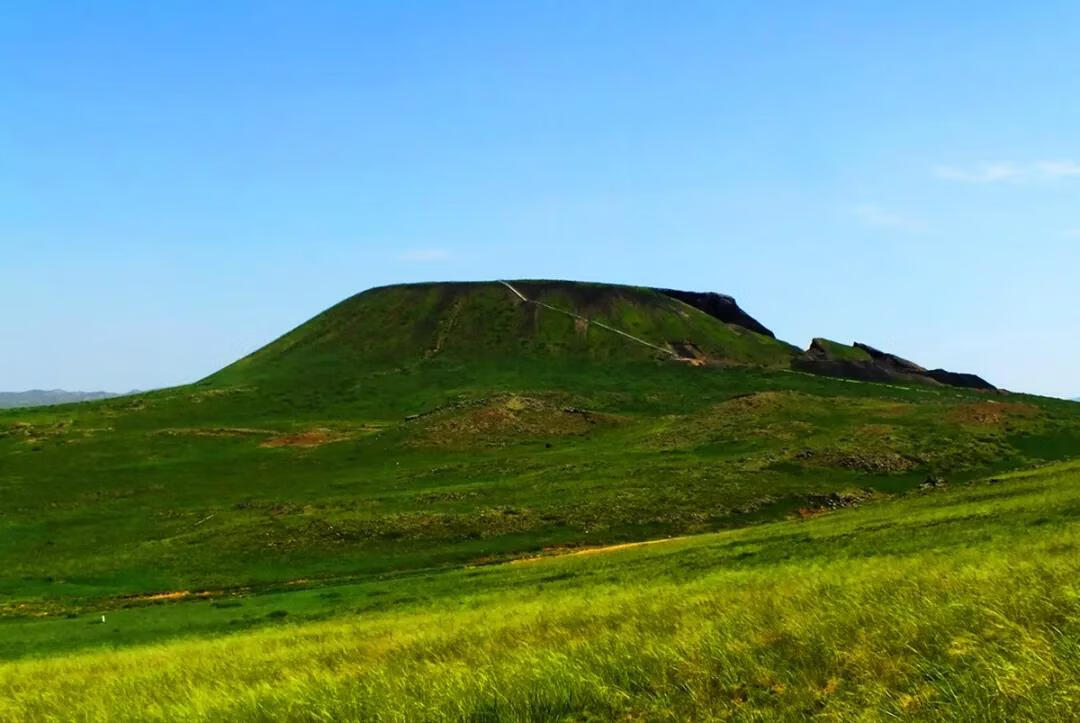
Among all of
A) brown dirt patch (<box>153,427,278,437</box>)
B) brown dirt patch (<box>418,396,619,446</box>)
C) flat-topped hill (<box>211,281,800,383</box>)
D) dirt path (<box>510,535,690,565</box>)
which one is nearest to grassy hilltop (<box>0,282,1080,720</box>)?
brown dirt patch (<box>418,396,619,446</box>)

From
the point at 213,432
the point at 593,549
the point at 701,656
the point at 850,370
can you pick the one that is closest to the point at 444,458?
the point at 213,432

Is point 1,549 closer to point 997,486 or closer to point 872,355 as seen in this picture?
point 997,486

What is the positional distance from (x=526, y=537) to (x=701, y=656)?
1816 inches

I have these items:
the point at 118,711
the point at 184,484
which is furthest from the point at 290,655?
the point at 184,484

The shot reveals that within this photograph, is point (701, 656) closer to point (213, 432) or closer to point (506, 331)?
point (213, 432)

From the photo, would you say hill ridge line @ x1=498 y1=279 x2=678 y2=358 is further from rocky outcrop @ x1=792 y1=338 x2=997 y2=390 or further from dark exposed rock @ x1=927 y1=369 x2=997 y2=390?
dark exposed rock @ x1=927 y1=369 x2=997 y2=390

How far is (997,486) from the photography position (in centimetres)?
4181

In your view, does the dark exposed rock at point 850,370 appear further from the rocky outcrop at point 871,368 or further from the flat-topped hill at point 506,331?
the flat-topped hill at point 506,331

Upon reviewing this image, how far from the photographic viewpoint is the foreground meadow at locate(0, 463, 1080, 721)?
7.95m

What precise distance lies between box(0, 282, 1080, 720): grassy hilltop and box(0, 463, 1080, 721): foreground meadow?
7 cm

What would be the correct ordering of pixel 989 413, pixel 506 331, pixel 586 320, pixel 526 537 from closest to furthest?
pixel 526 537 → pixel 989 413 → pixel 506 331 → pixel 586 320

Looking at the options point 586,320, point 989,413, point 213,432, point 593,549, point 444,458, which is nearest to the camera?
point 593,549

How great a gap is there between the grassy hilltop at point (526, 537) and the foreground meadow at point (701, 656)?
7 cm

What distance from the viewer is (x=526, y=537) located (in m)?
54.9
